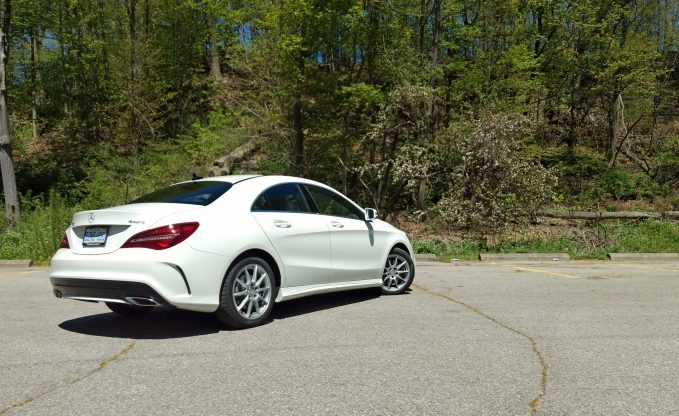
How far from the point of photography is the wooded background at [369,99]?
2000 cm

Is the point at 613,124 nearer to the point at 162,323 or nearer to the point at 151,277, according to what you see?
the point at 162,323

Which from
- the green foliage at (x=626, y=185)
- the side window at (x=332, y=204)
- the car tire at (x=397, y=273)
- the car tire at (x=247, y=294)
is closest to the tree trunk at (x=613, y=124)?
the green foliage at (x=626, y=185)

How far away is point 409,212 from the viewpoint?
74.6ft

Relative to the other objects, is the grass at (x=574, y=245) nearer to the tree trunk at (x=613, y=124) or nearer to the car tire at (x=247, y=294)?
the car tire at (x=247, y=294)

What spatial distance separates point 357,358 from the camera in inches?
189

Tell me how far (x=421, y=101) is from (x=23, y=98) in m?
19.0

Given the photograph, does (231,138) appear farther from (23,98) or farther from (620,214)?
(620,214)

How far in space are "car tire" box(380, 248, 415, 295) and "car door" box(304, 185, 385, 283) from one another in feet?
1.19

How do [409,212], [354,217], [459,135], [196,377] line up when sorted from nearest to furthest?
[196,377], [354,217], [459,135], [409,212]

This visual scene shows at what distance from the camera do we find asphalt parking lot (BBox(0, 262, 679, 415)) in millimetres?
3754

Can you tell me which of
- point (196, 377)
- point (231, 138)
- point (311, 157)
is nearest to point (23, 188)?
point (231, 138)

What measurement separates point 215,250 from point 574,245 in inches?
527

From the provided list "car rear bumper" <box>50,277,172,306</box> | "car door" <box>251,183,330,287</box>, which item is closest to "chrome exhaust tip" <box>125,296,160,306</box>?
"car rear bumper" <box>50,277,172,306</box>

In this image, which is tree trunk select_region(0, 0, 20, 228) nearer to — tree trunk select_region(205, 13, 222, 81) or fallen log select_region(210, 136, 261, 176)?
fallen log select_region(210, 136, 261, 176)
